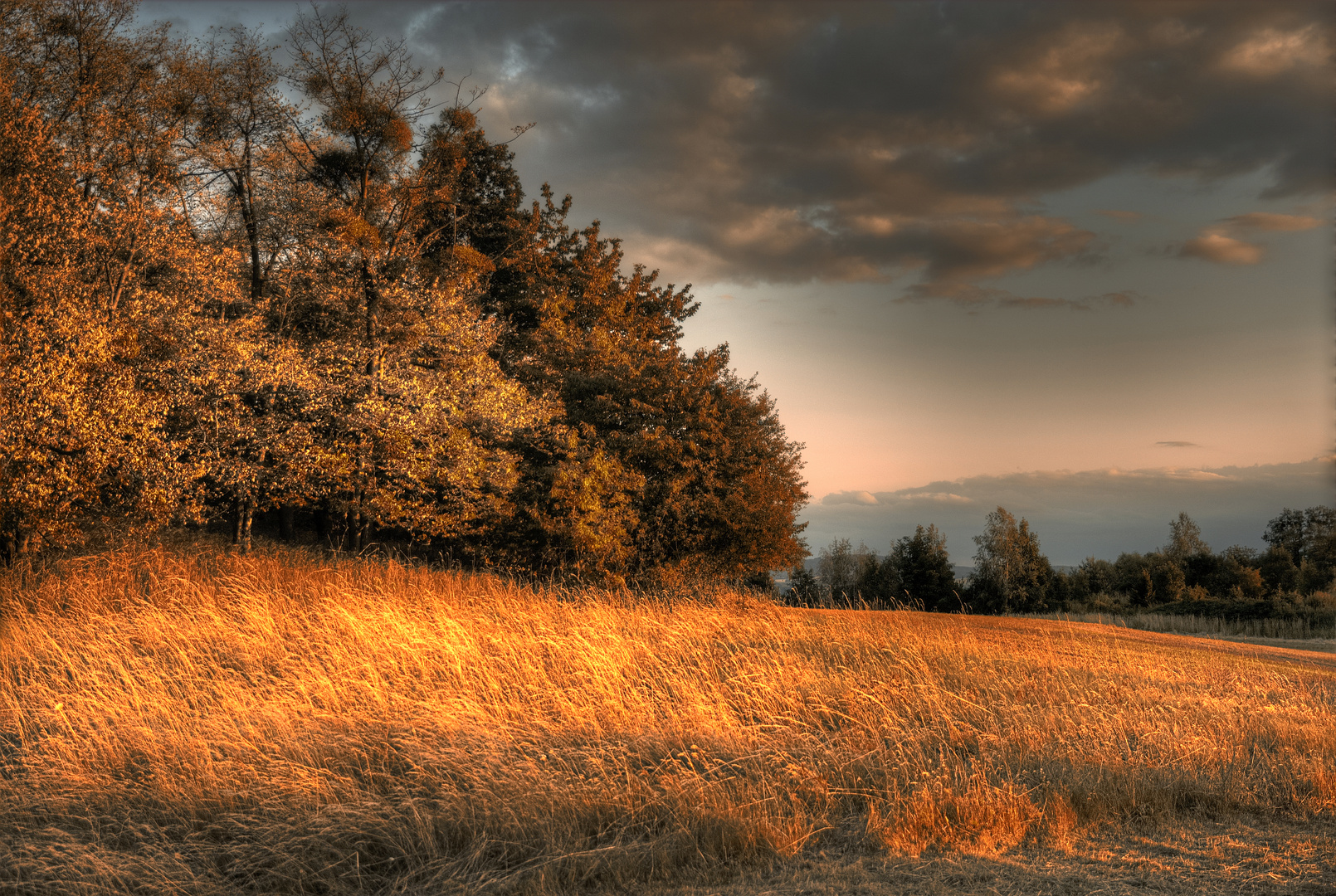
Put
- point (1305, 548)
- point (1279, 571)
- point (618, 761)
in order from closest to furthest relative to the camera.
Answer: point (618, 761)
point (1279, 571)
point (1305, 548)

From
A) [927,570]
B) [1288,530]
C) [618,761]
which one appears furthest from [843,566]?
[618,761]

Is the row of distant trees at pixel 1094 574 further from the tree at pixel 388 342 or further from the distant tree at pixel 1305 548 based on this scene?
the tree at pixel 388 342

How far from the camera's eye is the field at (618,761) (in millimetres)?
5031

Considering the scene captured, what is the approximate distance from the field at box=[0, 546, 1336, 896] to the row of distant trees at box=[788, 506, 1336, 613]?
21.5 meters

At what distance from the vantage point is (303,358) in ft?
65.0

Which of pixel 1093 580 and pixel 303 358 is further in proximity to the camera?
pixel 1093 580

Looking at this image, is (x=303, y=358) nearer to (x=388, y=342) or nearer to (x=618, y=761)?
(x=388, y=342)

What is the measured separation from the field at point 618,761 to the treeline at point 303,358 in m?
5.78

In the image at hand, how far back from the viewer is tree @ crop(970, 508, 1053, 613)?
3888 cm

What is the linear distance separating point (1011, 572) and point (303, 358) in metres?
34.0

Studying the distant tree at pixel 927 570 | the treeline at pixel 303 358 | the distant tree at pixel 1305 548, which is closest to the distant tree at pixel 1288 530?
the distant tree at pixel 1305 548

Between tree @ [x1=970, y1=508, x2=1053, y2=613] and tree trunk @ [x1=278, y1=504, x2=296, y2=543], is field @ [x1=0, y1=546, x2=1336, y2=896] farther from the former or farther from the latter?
tree @ [x1=970, y1=508, x2=1053, y2=613]

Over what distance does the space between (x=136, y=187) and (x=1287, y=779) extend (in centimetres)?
2364

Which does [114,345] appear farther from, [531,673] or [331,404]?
[531,673]
